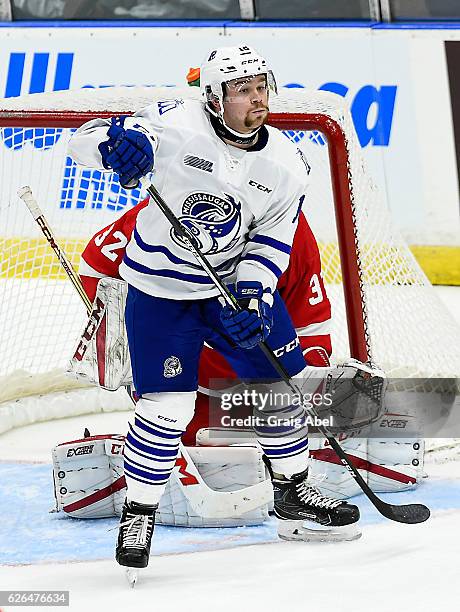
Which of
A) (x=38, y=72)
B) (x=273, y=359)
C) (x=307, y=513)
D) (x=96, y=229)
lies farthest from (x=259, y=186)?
(x=38, y=72)

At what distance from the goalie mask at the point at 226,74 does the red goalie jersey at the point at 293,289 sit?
0.73 m

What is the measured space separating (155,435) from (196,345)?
8.0 inches

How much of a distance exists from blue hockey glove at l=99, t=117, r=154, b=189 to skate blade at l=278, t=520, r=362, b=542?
0.85 metres

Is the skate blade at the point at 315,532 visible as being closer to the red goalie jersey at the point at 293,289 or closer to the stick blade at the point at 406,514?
the stick blade at the point at 406,514

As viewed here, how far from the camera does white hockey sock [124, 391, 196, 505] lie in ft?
8.19

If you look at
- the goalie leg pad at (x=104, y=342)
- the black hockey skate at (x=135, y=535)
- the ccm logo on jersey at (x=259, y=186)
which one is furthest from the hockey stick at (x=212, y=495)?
the ccm logo on jersey at (x=259, y=186)

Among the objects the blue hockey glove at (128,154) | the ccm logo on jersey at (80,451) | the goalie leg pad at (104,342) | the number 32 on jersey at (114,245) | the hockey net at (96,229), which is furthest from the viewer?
the number 32 on jersey at (114,245)

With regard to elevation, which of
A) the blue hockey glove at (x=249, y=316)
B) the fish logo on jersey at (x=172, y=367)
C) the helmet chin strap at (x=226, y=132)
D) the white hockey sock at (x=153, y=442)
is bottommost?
the white hockey sock at (x=153, y=442)

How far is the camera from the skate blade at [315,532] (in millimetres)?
2686

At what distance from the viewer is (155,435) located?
2.49m

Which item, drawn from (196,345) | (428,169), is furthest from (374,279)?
(428,169)

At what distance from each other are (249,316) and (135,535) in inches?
19.3

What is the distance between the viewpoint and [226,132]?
247cm

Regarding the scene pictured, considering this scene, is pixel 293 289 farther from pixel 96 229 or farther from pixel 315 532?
pixel 96 229
